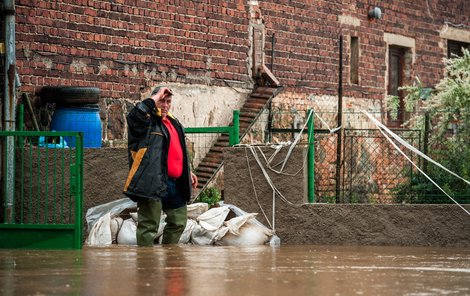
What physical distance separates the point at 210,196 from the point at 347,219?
385cm

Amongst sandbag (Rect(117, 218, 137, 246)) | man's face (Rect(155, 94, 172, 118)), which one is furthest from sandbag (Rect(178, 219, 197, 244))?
man's face (Rect(155, 94, 172, 118))

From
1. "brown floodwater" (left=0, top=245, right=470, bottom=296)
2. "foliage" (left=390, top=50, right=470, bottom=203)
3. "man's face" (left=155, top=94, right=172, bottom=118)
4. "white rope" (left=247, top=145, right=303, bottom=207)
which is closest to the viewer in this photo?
"brown floodwater" (left=0, top=245, right=470, bottom=296)

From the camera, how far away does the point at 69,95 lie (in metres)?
14.1

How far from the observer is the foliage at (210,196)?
52.2 ft

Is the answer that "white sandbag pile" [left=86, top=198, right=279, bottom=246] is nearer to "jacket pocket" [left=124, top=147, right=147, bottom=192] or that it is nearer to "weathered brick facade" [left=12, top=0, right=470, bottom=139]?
"jacket pocket" [left=124, top=147, right=147, bottom=192]

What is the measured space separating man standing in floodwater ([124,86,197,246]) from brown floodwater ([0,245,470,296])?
1.18ft

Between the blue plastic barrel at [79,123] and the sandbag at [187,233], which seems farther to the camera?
the blue plastic barrel at [79,123]

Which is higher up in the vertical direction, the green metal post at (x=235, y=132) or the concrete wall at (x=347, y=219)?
the green metal post at (x=235, y=132)

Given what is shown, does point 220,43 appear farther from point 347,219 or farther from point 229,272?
point 229,272

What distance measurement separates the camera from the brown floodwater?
6.72 meters

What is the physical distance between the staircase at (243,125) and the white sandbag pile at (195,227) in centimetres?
389

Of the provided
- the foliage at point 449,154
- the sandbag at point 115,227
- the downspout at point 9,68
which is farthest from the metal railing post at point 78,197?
the foliage at point 449,154

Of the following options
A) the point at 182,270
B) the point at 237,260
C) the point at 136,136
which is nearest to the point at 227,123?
the point at 136,136

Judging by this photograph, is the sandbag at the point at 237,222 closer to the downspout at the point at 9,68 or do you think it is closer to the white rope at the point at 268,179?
the white rope at the point at 268,179
